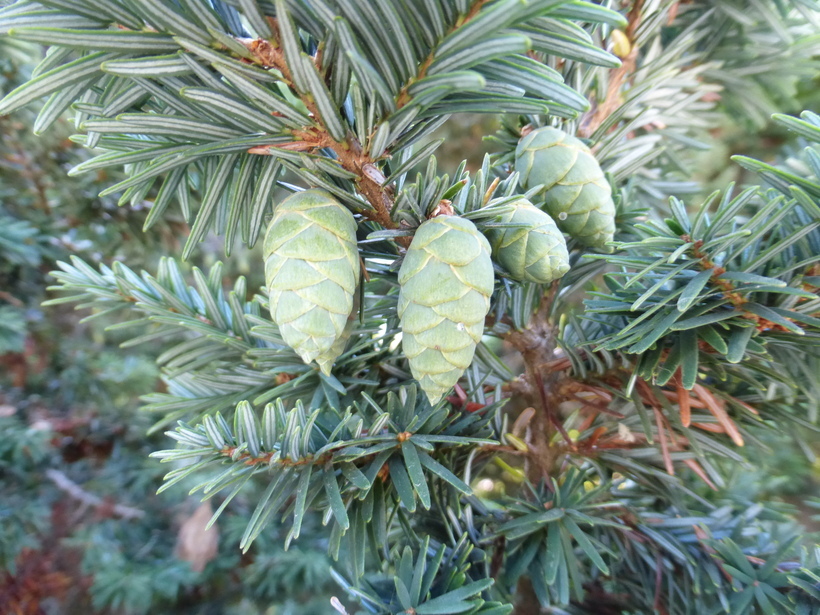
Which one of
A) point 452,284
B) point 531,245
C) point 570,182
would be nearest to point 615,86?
point 570,182

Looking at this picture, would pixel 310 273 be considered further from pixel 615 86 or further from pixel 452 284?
pixel 615 86

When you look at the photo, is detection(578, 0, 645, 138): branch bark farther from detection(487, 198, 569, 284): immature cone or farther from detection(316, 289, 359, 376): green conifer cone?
detection(316, 289, 359, 376): green conifer cone

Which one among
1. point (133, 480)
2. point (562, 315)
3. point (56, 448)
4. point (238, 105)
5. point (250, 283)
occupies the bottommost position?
point (133, 480)

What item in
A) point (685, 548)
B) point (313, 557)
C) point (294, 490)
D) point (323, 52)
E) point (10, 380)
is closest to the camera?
point (323, 52)

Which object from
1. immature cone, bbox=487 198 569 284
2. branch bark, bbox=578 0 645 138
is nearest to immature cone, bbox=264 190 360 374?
immature cone, bbox=487 198 569 284

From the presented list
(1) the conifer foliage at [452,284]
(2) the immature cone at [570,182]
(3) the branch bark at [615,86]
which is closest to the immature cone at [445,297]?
(1) the conifer foliage at [452,284]

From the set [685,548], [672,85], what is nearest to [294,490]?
[685,548]

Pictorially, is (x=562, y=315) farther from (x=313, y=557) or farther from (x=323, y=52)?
(x=313, y=557)
